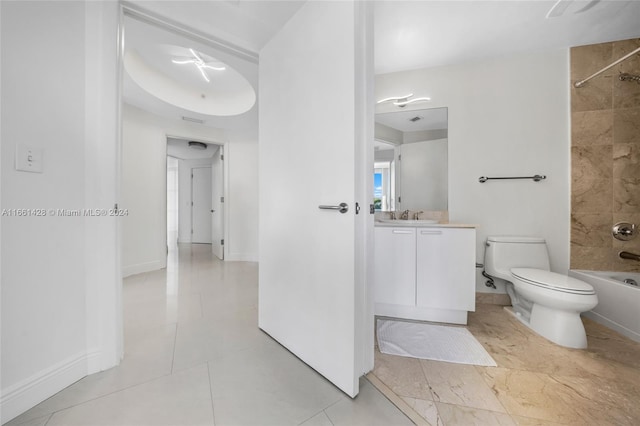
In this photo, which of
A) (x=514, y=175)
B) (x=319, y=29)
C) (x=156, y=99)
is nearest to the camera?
(x=319, y=29)

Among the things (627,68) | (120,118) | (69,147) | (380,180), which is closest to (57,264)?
(69,147)

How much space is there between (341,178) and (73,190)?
1.32 meters

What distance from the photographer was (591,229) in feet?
7.00

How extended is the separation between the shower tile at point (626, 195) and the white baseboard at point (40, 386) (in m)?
3.91

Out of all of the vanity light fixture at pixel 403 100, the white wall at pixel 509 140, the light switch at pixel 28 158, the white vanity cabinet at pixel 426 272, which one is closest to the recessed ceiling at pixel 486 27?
the white wall at pixel 509 140

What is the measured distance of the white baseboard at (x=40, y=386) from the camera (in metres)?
0.97

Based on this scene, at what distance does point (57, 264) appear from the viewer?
1139mm

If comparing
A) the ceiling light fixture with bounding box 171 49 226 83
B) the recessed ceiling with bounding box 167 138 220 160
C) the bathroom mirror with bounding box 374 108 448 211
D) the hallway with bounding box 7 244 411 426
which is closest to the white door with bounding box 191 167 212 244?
the recessed ceiling with bounding box 167 138 220 160

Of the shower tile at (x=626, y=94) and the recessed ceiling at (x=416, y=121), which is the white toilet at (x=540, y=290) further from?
the shower tile at (x=626, y=94)

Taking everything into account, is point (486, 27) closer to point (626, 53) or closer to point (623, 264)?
point (626, 53)

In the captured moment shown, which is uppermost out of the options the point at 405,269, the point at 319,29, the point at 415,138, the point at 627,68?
the point at 627,68

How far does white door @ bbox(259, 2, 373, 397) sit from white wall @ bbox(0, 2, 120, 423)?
87cm

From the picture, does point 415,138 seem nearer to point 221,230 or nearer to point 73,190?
point 73,190

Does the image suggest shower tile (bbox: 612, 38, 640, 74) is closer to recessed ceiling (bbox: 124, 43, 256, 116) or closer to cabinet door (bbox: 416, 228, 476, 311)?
cabinet door (bbox: 416, 228, 476, 311)
